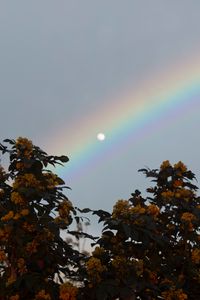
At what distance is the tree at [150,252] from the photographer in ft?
14.6

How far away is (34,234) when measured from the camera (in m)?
4.69

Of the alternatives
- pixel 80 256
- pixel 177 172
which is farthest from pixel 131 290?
pixel 177 172

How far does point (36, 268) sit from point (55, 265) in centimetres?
20

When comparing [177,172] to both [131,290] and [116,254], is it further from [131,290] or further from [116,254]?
[131,290]

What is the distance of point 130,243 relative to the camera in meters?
4.73

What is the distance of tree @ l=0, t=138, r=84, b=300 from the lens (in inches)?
176

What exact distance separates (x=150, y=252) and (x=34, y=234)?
50.0 inches

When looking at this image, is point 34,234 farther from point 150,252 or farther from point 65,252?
point 150,252

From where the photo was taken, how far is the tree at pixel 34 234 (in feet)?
14.6

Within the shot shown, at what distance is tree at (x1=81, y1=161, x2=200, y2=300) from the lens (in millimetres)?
4438

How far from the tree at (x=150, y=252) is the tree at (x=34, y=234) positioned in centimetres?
31

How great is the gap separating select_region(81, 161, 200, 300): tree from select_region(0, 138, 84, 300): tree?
12.3 inches

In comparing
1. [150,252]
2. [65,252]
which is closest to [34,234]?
[65,252]

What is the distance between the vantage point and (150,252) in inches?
197
